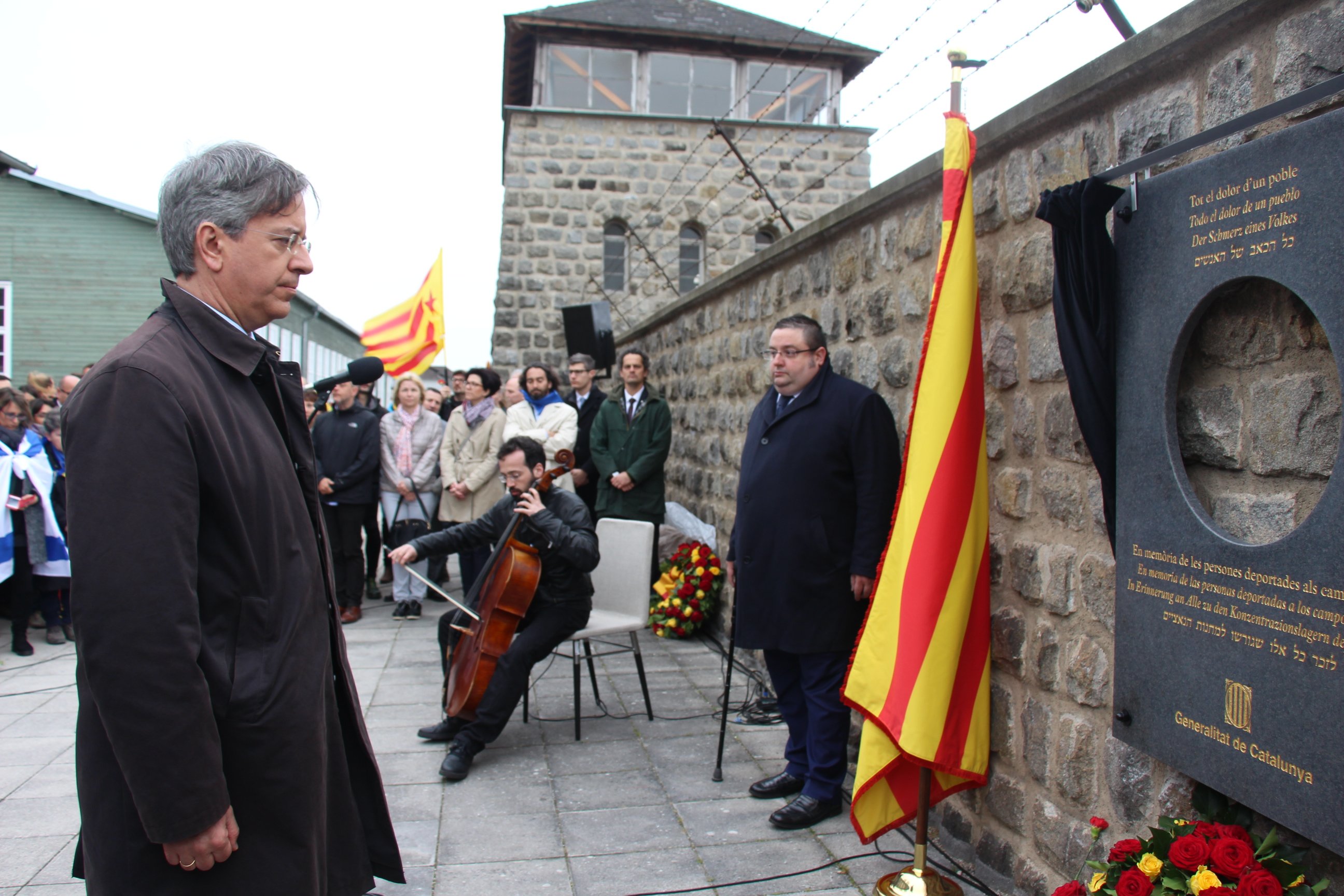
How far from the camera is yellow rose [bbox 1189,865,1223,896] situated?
74.5 inches

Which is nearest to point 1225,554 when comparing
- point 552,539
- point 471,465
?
point 552,539

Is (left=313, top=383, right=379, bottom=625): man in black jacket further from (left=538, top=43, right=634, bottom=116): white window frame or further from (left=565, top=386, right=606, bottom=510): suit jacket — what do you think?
(left=538, top=43, right=634, bottom=116): white window frame

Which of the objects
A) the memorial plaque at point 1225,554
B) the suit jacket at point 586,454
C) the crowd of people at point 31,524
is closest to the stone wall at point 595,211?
the suit jacket at point 586,454

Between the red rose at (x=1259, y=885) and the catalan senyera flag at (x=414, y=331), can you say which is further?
the catalan senyera flag at (x=414, y=331)

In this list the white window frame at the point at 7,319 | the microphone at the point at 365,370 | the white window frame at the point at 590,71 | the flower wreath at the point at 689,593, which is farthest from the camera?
the white window frame at the point at 7,319

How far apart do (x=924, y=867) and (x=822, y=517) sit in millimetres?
1288

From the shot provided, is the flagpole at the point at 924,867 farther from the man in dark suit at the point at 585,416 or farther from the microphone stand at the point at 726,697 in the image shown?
the man in dark suit at the point at 585,416

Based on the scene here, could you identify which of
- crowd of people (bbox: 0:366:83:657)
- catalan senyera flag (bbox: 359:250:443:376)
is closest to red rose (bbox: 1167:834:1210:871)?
crowd of people (bbox: 0:366:83:657)

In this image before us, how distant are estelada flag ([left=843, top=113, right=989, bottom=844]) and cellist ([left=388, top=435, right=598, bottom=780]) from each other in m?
1.91

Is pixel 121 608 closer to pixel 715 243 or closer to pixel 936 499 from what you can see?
pixel 936 499

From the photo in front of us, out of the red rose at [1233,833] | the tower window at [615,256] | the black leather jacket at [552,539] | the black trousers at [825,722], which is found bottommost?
the black trousers at [825,722]

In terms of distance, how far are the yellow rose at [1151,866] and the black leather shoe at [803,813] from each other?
1597 millimetres

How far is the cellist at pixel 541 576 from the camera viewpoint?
4.24m

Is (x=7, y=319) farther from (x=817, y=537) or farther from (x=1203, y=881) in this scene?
(x=1203, y=881)
